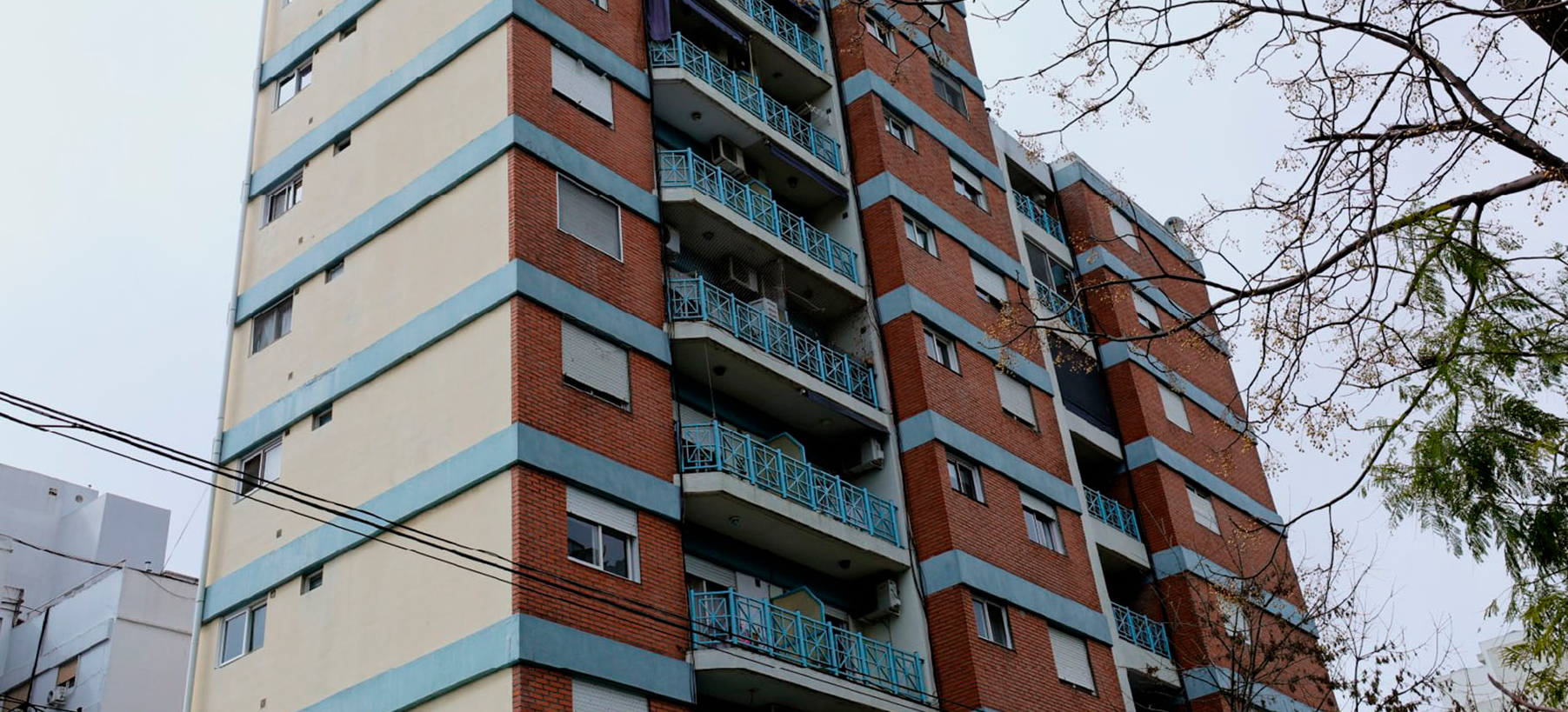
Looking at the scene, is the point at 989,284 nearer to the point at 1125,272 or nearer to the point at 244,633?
the point at 1125,272

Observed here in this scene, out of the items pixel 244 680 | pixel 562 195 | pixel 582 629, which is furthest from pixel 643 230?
pixel 244 680

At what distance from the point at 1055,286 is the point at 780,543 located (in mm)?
Answer: 14456

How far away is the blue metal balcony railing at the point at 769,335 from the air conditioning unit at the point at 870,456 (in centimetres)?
73

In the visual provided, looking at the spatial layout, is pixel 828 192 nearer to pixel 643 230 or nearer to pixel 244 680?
pixel 643 230

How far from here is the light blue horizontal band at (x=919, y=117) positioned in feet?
99.4

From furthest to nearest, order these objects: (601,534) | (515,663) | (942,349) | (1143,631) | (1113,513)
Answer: (1113,513)
(1143,631)
(942,349)
(601,534)
(515,663)

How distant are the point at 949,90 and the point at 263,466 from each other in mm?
18295

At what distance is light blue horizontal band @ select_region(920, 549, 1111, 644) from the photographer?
24.4 meters

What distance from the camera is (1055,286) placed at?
35125 mm

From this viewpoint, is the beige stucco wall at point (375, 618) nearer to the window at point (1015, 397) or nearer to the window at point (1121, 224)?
the window at point (1015, 397)

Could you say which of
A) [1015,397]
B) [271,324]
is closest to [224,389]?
[271,324]

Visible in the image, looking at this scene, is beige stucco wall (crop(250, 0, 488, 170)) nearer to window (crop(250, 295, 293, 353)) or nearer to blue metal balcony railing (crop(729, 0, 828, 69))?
window (crop(250, 295, 293, 353))

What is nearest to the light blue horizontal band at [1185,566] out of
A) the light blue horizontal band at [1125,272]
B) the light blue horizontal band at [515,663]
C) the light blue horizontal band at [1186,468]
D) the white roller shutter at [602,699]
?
the light blue horizontal band at [1186,468]

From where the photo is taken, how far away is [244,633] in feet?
71.5
